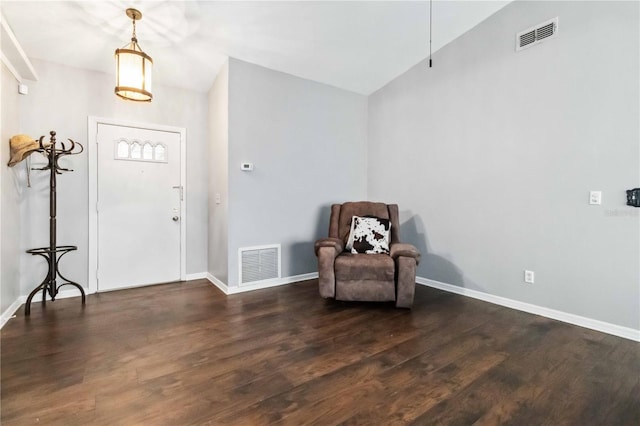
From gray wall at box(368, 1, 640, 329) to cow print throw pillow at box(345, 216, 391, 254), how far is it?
67cm

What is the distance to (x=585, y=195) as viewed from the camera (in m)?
2.58

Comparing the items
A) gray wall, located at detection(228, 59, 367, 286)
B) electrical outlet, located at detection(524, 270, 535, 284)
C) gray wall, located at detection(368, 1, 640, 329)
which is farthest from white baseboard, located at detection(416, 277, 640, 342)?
gray wall, located at detection(228, 59, 367, 286)

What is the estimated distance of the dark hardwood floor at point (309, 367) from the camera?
4.99 ft

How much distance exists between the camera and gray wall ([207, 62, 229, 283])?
342cm

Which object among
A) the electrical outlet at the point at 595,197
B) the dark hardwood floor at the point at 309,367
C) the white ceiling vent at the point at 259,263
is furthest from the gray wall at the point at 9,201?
the electrical outlet at the point at 595,197

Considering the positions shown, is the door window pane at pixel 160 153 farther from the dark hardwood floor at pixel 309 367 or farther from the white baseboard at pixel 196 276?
the dark hardwood floor at pixel 309 367

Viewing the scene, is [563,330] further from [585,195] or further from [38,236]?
[38,236]

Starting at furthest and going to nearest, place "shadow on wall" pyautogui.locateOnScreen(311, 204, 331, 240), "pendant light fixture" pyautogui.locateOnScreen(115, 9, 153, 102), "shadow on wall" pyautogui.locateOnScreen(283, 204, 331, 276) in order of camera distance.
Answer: "shadow on wall" pyautogui.locateOnScreen(311, 204, 331, 240) < "shadow on wall" pyautogui.locateOnScreen(283, 204, 331, 276) < "pendant light fixture" pyautogui.locateOnScreen(115, 9, 153, 102)

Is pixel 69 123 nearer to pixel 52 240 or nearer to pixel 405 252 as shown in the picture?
pixel 52 240

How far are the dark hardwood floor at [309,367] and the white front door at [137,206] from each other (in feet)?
2.09

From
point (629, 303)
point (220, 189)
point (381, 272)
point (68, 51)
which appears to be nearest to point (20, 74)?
point (68, 51)

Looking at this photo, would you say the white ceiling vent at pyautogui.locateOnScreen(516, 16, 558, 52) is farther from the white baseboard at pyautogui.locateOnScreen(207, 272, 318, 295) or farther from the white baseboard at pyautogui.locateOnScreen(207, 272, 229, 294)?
the white baseboard at pyautogui.locateOnScreen(207, 272, 229, 294)

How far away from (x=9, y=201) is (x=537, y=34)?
5080mm

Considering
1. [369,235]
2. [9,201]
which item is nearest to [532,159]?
[369,235]
